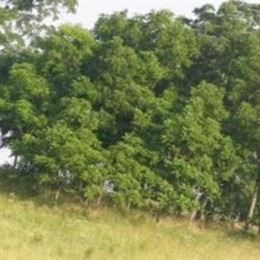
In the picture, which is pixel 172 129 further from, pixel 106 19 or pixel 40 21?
pixel 40 21

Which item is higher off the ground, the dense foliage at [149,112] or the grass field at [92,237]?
the dense foliage at [149,112]

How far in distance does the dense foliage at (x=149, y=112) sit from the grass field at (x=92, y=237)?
896mm

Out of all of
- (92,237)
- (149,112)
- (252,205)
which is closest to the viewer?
(92,237)

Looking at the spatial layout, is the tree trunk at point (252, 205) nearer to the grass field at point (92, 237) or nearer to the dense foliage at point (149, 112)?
the dense foliage at point (149, 112)

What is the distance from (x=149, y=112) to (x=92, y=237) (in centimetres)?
1119

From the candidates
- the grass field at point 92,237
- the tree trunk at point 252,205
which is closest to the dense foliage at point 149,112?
the tree trunk at point 252,205

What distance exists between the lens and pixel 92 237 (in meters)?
17.8

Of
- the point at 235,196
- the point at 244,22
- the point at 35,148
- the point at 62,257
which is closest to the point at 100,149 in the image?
the point at 35,148

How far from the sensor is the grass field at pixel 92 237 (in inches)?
531

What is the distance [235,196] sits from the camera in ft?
100

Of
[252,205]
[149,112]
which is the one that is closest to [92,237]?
[149,112]

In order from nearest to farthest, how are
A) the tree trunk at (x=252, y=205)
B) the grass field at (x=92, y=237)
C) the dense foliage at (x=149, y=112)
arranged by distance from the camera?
the grass field at (x=92, y=237), the dense foliage at (x=149, y=112), the tree trunk at (x=252, y=205)

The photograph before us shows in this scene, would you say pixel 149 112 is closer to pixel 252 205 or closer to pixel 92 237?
pixel 252 205

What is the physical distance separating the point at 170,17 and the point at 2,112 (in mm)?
8479
